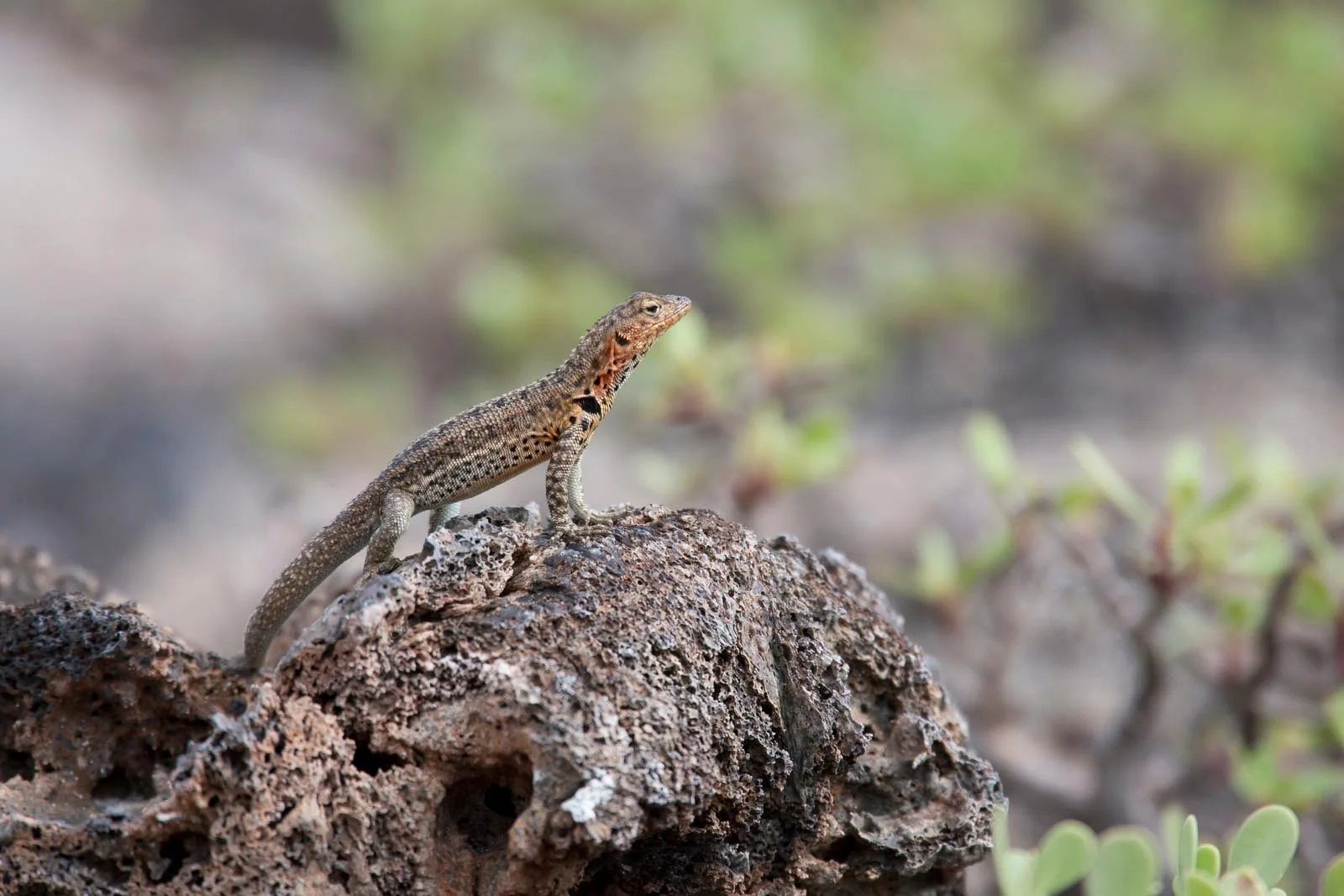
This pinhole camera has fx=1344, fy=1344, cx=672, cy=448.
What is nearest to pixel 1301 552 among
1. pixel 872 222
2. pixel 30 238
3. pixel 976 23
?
pixel 872 222

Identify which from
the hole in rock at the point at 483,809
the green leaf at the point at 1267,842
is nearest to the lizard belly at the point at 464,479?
the hole in rock at the point at 483,809

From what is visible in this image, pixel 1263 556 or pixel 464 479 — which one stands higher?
pixel 464 479

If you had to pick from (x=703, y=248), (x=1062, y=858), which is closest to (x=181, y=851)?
(x=1062, y=858)

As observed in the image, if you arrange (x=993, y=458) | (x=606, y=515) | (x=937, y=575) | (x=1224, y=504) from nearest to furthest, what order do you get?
(x=606, y=515)
(x=1224, y=504)
(x=993, y=458)
(x=937, y=575)

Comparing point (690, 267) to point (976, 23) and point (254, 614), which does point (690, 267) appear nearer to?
point (976, 23)

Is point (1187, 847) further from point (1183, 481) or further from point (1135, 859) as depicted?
point (1183, 481)
